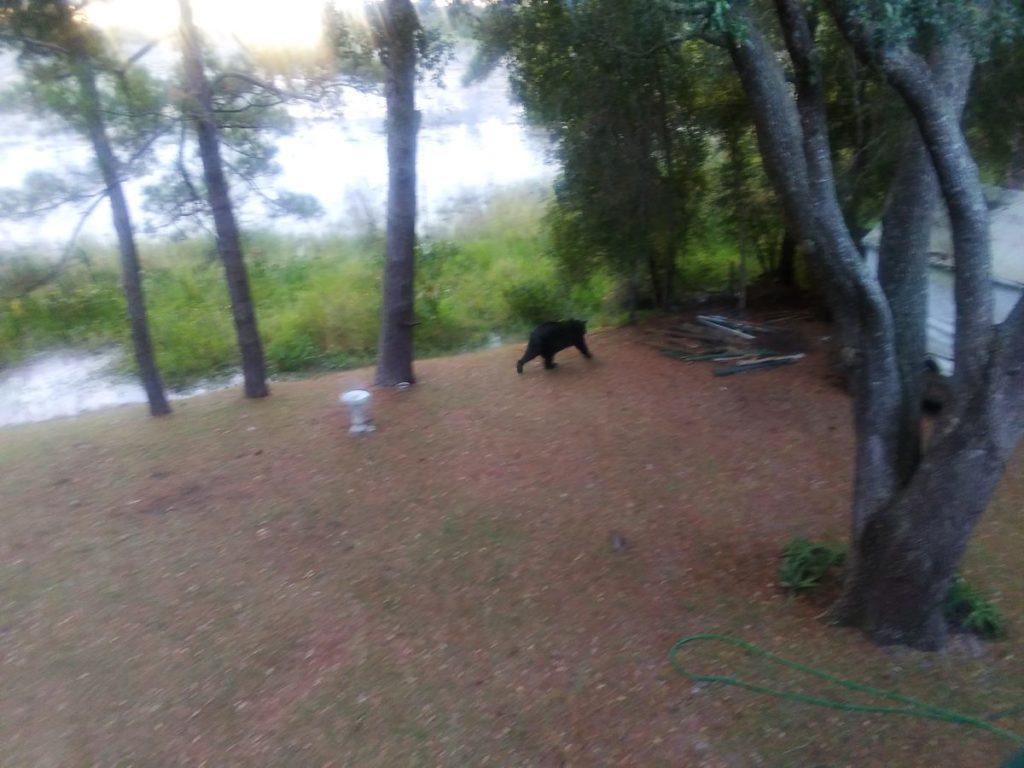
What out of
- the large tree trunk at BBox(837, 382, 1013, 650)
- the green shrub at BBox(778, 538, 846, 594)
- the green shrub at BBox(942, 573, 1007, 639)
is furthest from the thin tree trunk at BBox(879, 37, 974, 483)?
the green shrub at BBox(778, 538, 846, 594)

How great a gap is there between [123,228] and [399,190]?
3190 mm

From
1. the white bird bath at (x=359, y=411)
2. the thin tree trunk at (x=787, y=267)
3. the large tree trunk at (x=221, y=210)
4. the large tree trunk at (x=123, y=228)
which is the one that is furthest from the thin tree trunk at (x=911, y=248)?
the thin tree trunk at (x=787, y=267)

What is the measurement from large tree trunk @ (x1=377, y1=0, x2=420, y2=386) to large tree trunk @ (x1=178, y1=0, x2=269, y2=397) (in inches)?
63.4

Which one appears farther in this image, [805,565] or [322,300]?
[322,300]

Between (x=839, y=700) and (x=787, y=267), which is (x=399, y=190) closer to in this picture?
(x=839, y=700)

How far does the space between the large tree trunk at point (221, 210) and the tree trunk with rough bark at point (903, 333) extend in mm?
6407

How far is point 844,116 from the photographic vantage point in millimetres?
11734

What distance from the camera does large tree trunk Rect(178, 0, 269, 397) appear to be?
30.9ft

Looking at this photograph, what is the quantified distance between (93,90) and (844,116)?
9.34 metres

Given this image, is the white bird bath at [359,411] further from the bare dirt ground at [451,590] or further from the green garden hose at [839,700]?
the green garden hose at [839,700]

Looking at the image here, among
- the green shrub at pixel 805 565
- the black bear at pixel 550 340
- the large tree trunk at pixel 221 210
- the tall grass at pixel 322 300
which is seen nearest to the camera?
the green shrub at pixel 805 565

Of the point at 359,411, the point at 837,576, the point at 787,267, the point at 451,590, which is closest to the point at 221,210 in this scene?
the point at 359,411

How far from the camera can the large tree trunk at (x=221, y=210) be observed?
943 cm

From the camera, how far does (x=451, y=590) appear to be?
627cm
